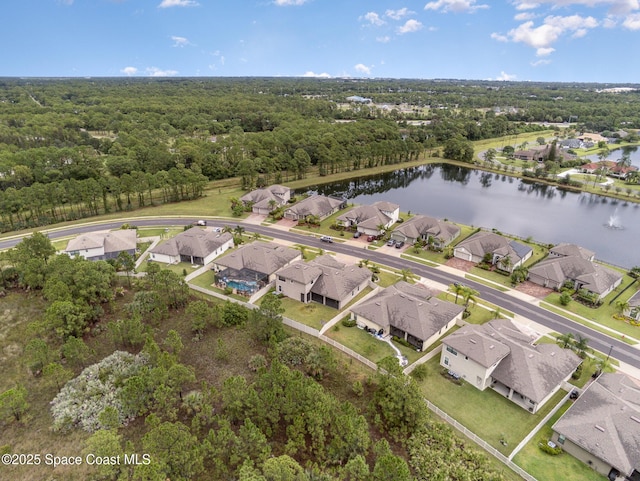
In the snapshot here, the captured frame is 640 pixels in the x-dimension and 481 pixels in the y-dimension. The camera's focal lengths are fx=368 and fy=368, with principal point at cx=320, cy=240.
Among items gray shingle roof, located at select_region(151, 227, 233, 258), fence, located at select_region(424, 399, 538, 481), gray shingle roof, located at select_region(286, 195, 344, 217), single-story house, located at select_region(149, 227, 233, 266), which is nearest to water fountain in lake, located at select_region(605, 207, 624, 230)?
gray shingle roof, located at select_region(286, 195, 344, 217)

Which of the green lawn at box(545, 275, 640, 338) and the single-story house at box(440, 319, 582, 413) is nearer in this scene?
the single-story house at box(440, 319, 582, 413)

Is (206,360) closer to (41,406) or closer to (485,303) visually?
(41,406)

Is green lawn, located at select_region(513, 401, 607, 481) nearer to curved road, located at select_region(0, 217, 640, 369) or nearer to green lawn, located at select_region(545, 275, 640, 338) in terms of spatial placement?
curved road, located at select_region(0, 217, 640, 369)

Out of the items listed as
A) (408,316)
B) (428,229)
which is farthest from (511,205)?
(408,316)

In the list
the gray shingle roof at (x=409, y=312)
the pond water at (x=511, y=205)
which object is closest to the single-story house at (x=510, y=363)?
the gray shingle roof at (x=409, y=312)

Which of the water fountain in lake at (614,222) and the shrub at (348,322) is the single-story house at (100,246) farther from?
the water fountain in lake at (614,222)

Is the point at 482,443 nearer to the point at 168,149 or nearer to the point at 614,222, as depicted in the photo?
the point at 614,222

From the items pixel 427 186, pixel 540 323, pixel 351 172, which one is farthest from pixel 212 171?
pixel 540 323

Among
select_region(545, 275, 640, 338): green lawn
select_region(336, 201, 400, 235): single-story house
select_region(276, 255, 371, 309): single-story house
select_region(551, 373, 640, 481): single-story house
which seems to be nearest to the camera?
select_region(551, 373, 640, 481): single-story house
